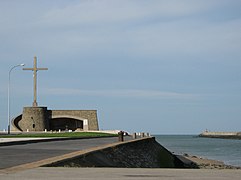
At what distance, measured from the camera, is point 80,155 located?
1755 centimetres

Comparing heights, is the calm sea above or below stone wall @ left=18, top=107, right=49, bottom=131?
below

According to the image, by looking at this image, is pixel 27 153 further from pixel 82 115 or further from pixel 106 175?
pixel 82 115

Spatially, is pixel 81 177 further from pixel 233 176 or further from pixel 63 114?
pixel 63 114

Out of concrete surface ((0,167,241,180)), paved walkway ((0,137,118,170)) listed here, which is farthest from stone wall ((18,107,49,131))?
concrete surface ((0,167,241,180))

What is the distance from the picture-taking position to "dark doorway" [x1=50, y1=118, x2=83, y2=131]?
98.5 meters

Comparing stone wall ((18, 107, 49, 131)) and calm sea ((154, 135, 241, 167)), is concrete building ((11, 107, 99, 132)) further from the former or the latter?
calm sea ((154, 135, 241, 167))

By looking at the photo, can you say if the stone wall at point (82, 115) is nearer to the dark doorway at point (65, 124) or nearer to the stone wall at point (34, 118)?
the dark doorway at point (65, 124)

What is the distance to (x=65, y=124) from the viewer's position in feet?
329

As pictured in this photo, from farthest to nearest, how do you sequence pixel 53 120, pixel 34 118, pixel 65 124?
pixel 65 124 → pixel 53 120 → pixel 34 118

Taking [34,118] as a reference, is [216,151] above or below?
below

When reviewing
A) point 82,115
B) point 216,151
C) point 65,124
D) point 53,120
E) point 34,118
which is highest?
point 82,115

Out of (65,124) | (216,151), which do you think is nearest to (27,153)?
(216,151)

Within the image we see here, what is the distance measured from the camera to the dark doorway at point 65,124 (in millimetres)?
98500

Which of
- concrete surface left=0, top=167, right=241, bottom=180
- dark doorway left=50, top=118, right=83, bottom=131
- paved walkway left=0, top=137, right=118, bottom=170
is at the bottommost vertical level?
concrete surface left=0, top=167, right=241, bottom=180
